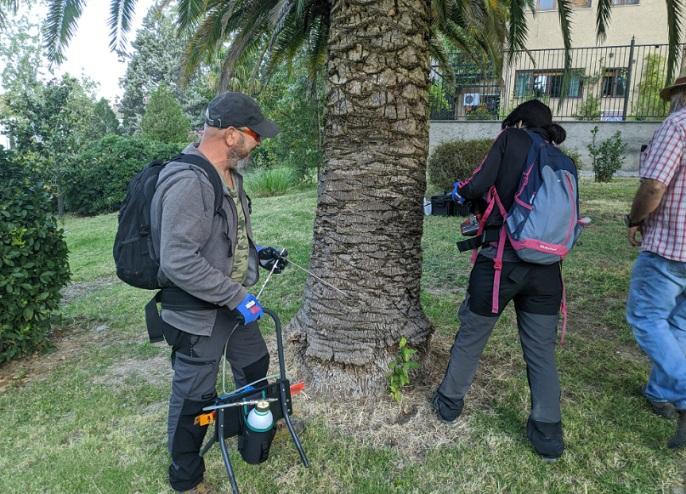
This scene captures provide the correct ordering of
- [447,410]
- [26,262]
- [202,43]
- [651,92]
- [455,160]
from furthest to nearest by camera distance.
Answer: [651,92]
[455,160]
[202,43]
[26,262]
[447,410]

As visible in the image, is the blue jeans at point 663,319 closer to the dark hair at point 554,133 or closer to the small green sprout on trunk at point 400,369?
the dark hair at point 554,133

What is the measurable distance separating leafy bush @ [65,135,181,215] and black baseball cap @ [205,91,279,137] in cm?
1329

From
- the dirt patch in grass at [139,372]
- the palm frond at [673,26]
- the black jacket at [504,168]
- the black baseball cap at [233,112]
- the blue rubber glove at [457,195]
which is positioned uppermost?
the palm frond at [673,26]

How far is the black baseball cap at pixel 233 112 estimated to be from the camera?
2.29 metres

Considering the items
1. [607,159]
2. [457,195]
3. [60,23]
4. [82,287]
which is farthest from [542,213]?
[607,159]

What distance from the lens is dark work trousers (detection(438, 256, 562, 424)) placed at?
258 cm

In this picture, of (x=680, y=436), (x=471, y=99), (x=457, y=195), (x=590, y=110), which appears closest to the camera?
(x=680, y=436)

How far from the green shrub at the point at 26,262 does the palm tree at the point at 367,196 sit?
4.89 feet

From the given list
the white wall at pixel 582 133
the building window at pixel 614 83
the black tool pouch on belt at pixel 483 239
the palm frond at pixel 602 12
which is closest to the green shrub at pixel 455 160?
the white wall at pixel 582 133

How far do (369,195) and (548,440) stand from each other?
1662mm

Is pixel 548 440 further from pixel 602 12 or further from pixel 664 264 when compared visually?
pixel 602 12

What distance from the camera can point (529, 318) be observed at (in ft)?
8.71

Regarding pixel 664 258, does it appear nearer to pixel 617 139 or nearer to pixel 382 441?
pixel 382 441

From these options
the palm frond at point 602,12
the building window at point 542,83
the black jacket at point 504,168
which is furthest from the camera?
the building window at point 542,83
